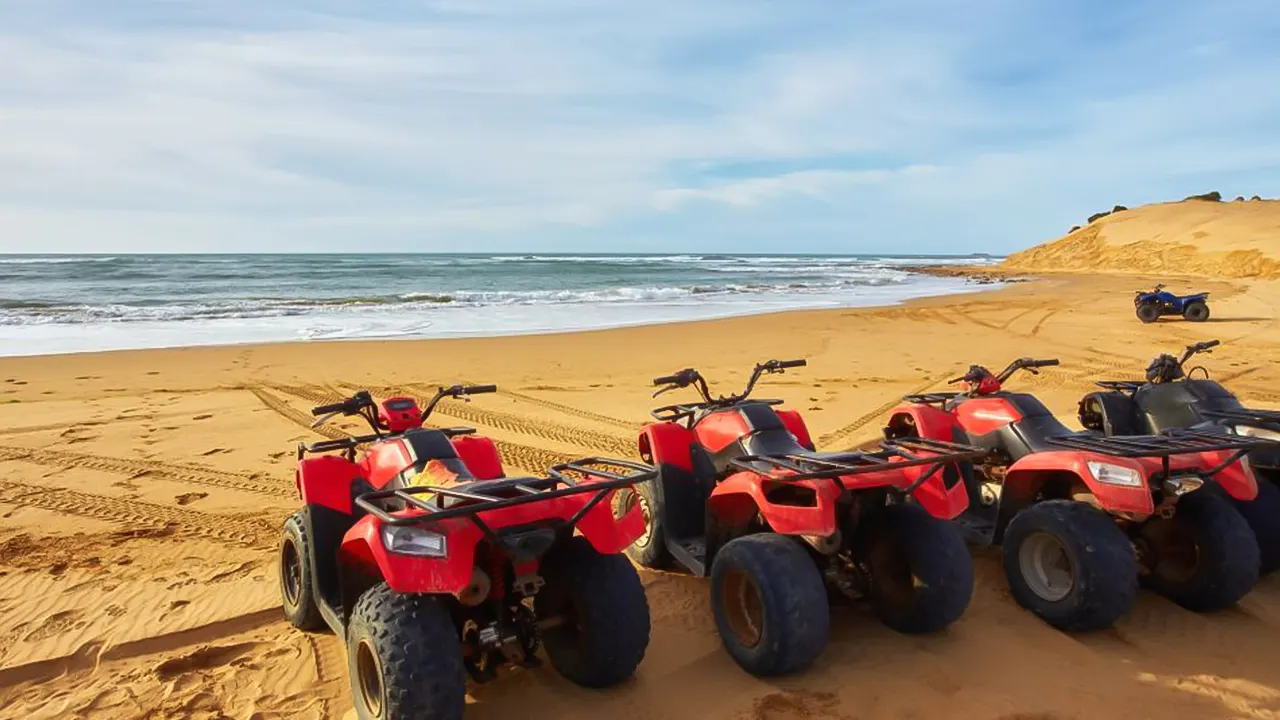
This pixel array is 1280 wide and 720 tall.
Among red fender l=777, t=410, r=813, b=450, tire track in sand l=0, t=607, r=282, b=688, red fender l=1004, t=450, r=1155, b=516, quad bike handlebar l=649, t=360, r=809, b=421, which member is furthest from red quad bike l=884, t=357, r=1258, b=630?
tire track in sand l=0, t=607, r=282, b=688

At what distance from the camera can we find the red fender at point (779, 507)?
11.2 feet

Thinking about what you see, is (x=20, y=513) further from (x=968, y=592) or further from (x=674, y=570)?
(x=968, y=592)

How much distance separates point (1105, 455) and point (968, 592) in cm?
98

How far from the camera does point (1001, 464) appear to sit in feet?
17.1

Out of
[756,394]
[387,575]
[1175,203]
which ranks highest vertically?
[1175,203]

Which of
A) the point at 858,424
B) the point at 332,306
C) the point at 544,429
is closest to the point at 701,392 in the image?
the point at 544,429

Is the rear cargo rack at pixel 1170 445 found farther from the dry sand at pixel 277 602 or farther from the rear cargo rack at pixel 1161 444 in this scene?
the dry sand at pixel 277 602

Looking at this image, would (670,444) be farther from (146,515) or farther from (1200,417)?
(146,515)

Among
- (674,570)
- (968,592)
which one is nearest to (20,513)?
(674,570)

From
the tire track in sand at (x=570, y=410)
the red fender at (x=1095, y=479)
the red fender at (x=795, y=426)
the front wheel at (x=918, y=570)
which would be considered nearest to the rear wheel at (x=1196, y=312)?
the tire track in sand at (x=570, y=410)

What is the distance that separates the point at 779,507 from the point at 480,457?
1626 mm

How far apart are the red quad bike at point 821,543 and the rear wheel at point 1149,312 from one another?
1766 centimetres

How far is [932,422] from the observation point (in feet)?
17.8

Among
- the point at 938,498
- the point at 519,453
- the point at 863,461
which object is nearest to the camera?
the point at 863,461
